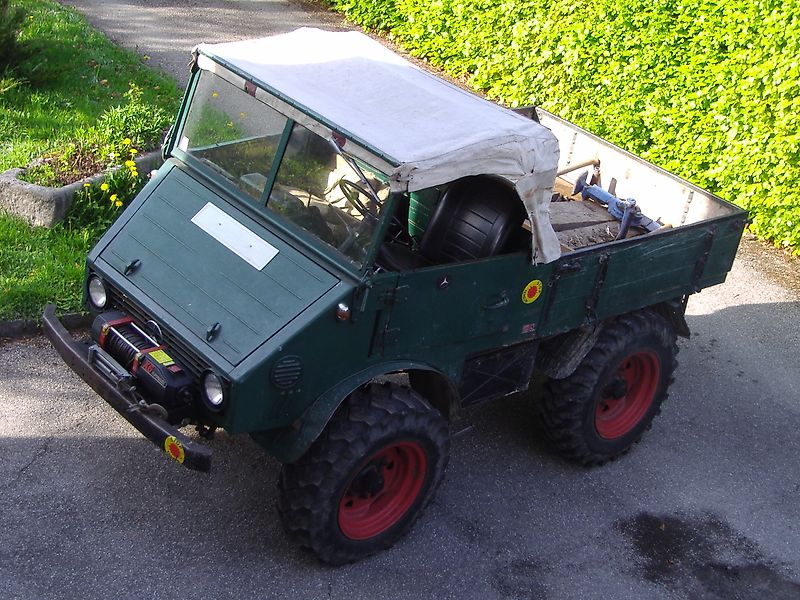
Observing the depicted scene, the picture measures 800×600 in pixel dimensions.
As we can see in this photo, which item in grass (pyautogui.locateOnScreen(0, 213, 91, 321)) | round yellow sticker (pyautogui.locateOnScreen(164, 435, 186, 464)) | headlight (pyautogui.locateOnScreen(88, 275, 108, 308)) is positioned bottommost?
grass (pyautogui.locateOnScreen(0, 213, 91, 321))

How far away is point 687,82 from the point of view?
31.4 feet

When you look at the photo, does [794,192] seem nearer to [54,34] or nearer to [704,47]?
[704,47]

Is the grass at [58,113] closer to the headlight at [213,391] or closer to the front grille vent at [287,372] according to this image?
the headlight at [213,391]

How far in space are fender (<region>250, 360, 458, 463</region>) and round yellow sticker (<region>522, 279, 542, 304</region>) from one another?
2.79 feet

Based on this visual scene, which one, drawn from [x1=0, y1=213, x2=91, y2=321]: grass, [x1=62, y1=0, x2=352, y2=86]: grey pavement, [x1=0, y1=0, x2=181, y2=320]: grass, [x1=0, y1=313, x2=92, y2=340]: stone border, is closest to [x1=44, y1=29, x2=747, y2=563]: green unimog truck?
[x1=0, y1=313, x2=92, y2=340]: stone border

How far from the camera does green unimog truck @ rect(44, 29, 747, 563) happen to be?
4836 mm

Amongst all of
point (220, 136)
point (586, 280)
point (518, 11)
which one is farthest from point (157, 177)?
point (518, 11)

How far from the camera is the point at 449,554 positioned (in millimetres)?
5527

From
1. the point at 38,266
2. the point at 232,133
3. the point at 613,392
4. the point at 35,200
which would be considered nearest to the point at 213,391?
the point at 232,133

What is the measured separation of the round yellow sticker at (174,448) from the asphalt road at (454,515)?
0.76 metres

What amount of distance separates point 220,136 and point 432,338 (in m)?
1.56

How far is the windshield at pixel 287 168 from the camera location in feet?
16.3

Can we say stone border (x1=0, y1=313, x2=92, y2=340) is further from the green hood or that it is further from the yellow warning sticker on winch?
the yellow warning sticker on winch

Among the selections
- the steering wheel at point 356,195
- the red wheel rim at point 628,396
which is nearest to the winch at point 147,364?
the steering wheel at point 356,195
